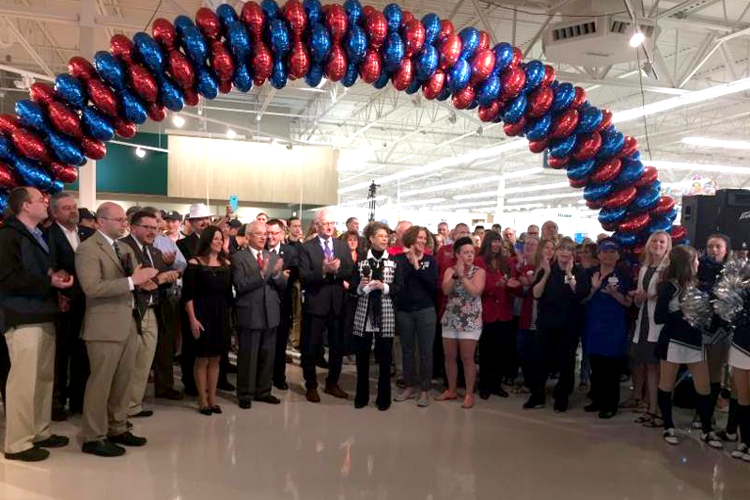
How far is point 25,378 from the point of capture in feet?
10.9

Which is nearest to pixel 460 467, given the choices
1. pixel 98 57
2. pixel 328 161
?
pixel 98 57

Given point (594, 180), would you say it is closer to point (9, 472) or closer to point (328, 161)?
point (9, 472)

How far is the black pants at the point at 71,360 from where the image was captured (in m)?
4.04

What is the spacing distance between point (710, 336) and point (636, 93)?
33.5ft

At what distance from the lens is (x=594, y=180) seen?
4.96 meters

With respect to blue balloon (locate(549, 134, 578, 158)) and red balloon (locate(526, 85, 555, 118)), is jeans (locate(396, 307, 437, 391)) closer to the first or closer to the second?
blue balloon (locate(549, 134, 578, 158))

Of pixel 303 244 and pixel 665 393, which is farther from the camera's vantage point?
pixel 303 244

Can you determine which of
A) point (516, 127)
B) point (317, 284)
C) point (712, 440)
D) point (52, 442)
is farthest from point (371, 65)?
point (712, 440)

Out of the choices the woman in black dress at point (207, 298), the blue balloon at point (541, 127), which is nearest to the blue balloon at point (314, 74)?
the woman in black dress at point (207, 298)

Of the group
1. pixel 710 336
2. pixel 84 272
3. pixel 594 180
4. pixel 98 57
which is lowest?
pixel 710 336

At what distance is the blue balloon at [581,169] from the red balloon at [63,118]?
13.2ft

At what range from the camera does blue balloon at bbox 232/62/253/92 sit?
4.44 metres

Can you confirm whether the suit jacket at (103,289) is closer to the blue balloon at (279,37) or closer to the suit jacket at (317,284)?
the suit jacket at (317,284)

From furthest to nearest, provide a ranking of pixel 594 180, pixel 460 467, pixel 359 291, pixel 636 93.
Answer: pixel 636 93 → pixel 594 180 → pixel 359 291 → pixel 460 467
